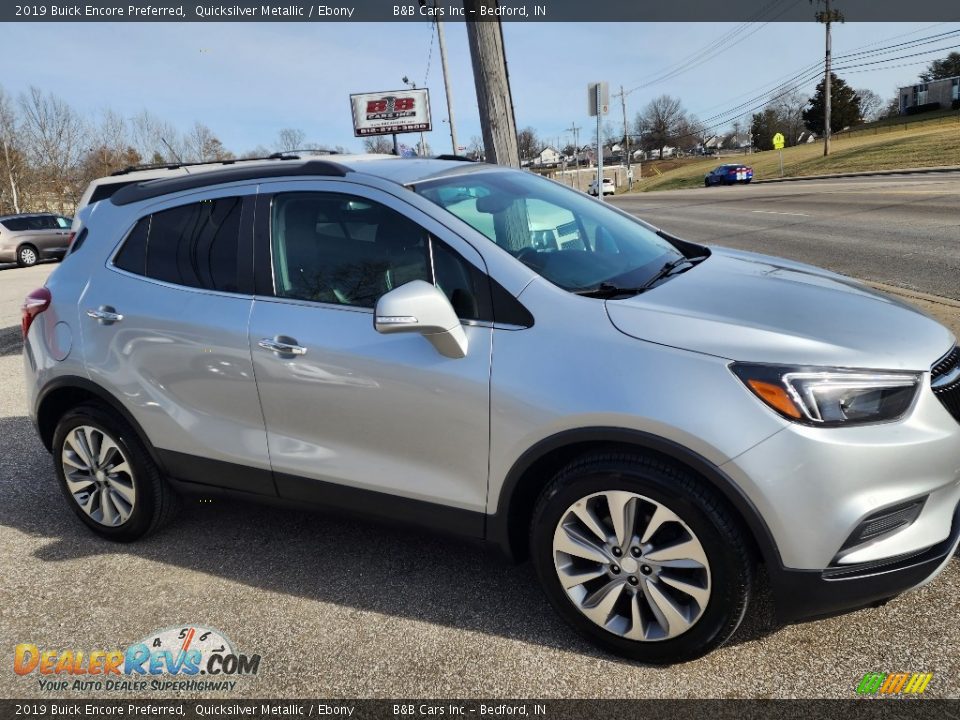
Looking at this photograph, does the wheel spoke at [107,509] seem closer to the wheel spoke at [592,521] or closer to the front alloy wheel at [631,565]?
the front alloy wheel at [631,565]

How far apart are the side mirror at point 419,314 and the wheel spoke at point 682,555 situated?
0.99 meters

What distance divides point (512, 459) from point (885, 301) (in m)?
1.62

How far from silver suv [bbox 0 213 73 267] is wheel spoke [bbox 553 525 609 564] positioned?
79.1 ft

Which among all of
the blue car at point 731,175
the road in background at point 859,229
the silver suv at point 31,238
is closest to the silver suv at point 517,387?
the road in background at point 859,229

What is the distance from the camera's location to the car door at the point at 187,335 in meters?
3.35

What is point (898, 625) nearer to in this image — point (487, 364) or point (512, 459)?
point (512, 459)

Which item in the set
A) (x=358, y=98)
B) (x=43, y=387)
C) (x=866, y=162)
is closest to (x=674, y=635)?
(x=43, y=387)

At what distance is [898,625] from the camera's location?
2.77m

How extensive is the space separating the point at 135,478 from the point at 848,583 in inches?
124

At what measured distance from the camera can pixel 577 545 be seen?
8.71ft

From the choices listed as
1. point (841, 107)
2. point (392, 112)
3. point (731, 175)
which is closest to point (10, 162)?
point (392, 112)

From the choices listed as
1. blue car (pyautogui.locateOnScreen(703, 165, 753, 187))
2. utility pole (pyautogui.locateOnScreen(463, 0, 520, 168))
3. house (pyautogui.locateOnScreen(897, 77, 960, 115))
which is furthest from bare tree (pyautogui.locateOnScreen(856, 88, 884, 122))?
utility pole (pyautogui.locateOnScreen(463, 0, 520, 168))

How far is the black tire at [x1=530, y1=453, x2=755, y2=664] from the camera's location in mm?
2430

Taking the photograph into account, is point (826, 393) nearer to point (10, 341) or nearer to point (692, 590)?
point (692, 590)
